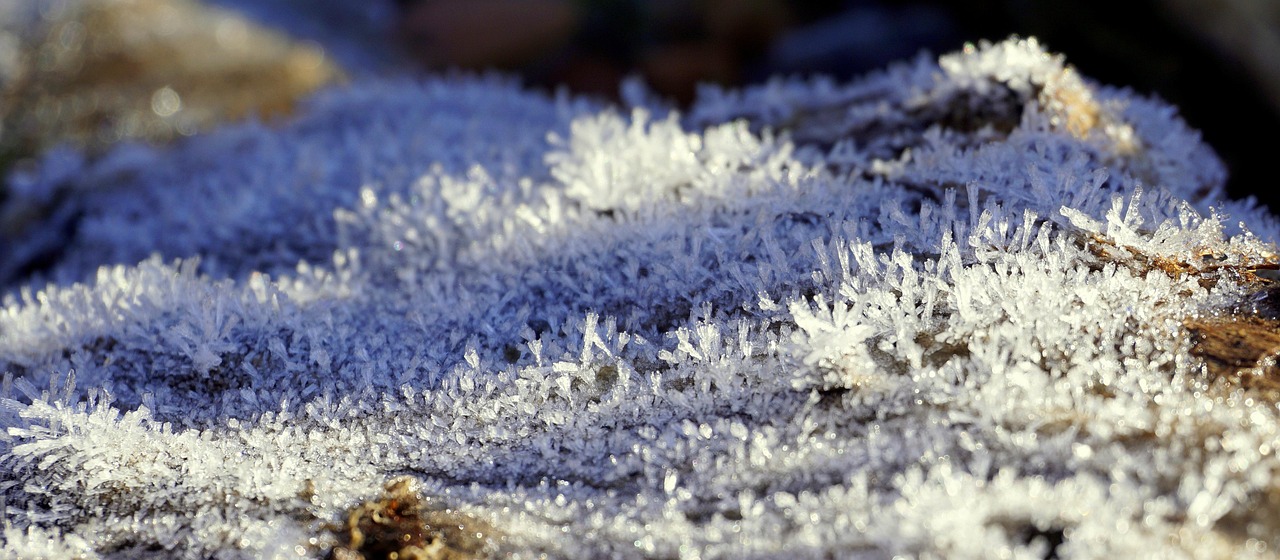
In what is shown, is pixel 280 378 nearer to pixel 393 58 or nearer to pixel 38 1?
pixel 38 1

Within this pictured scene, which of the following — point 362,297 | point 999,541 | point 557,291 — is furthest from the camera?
point 362,297

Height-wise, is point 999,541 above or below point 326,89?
below

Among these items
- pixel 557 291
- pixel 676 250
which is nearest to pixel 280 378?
pixel 557 291

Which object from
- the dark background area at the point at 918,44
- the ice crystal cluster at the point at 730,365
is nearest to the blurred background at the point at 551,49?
the dark background area at the point at 918,44

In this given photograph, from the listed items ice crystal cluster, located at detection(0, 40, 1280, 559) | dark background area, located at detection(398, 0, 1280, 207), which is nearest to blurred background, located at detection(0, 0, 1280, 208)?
dark background area, located at detection(398, 0, 1280, 207)

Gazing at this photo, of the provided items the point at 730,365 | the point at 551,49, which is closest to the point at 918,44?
the point at 551,49

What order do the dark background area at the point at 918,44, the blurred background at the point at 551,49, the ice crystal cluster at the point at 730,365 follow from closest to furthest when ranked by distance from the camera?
the ice crystal cluster at the point at 730,365
the dark background area at the point at 918,44
the blurred background at the point at 551,49

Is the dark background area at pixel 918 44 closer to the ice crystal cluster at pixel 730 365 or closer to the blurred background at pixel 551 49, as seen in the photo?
the blurred background at pixel 551 49
